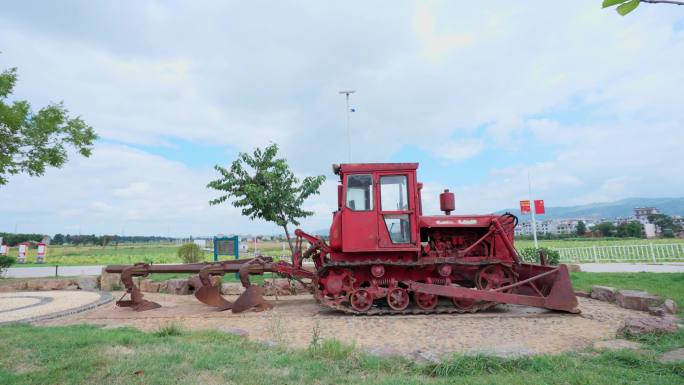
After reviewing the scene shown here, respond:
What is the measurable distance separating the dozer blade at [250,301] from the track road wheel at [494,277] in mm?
4259

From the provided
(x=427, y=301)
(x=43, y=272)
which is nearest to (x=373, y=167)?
(x=427, y=301)

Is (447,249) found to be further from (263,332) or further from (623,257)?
A: (623,257)

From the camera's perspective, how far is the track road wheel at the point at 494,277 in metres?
7.37

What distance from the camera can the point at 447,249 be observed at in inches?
309

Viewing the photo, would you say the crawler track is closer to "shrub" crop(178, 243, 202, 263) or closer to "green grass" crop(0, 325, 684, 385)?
"green grass" crop(0, 325, 684, 385)

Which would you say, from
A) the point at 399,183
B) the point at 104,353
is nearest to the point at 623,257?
the point at 399,183

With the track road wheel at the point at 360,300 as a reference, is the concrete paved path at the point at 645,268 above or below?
below

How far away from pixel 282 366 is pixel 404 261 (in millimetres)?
3970

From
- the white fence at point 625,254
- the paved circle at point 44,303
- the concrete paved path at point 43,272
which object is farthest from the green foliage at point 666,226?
the paved circle at point 44,303

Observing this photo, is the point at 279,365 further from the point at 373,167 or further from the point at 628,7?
the point at 373,167

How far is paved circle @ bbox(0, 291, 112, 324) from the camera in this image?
7.58 meters

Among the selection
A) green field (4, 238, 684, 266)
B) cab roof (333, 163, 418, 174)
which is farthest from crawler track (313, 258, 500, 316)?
green field (4, 238, 684, 266)

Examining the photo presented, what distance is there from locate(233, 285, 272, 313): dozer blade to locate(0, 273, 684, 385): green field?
2.99m

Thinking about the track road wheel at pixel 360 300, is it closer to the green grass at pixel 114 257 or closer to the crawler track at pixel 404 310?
the crawler track at pixel 404 310
